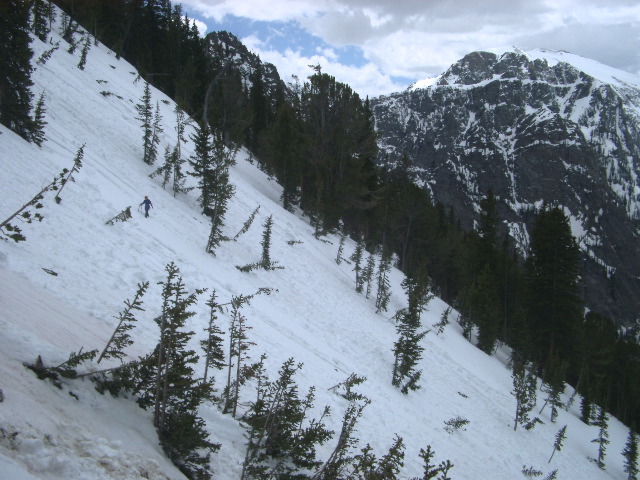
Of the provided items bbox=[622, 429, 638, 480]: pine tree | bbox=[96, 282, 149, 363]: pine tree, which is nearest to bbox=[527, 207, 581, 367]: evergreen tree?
bbox=[622, 429, 638, 480]: pine tree

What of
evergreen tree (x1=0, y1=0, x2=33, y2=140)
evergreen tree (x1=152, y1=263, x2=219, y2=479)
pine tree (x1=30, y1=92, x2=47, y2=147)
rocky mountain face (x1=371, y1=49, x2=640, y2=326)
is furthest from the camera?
rocky mountain face (x1=371, y1=49, x2=640, y2=326)

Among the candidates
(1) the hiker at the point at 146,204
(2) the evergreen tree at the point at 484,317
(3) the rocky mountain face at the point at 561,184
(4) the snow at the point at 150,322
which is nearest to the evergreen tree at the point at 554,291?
(4) the snow at the point at 150,322

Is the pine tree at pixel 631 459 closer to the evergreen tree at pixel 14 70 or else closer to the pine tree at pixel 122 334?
the pine tree at pixel 122 334

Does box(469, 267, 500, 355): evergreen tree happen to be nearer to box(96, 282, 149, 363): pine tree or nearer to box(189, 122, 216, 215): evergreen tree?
box(189, 122, 216, 215): evergreen tree

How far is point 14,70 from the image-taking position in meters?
15.7

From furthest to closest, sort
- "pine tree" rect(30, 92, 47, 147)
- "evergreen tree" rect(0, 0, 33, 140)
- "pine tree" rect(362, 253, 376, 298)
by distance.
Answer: "pine tree" rect(362, 253, 376, 298)
"pine tree" rect(30, 92, 47, 147)
"evergreen tree" rect(0, 0, 33, 140)

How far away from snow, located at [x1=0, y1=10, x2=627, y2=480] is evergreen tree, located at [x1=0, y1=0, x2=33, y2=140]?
73 centimetres

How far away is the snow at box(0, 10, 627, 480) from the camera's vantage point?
434 centimetres

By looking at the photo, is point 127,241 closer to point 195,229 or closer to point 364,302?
point 195,229

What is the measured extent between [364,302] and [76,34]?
40474 millimetres

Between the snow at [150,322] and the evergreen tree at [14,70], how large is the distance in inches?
28.6

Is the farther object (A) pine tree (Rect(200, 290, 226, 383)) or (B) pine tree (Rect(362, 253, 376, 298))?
(B) pine tree (Rect(362, 253, 376, 298))

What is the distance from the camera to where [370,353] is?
58.7 feet

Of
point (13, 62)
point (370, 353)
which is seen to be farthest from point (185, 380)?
point (13, 62)
